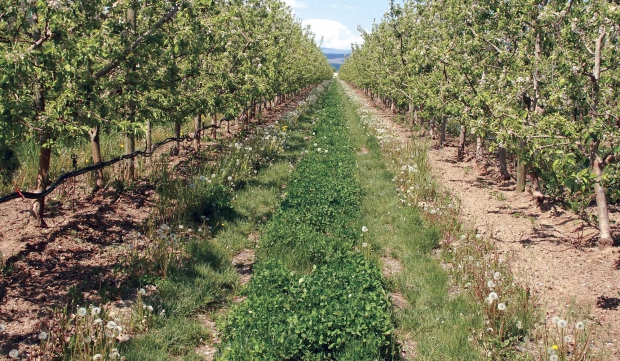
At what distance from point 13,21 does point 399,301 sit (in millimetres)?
5888

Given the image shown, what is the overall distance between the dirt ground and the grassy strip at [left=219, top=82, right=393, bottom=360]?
1.02 metres

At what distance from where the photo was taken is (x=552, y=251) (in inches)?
294

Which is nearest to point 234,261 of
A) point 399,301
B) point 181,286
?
point 181,286

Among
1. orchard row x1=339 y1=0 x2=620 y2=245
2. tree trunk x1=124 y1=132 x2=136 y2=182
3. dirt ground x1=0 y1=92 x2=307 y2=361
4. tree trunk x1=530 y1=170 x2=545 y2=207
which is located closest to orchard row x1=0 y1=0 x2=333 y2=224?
dirt ground x1=0 y1=92 x2=307 y2=361

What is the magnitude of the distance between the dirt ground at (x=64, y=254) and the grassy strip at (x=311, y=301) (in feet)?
3.34

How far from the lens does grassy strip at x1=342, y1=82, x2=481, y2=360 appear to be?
512 cm

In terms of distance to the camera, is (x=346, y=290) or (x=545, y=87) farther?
(x=545, y=87)

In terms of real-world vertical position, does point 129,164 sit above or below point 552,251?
above

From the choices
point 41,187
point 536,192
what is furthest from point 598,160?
point 41,187

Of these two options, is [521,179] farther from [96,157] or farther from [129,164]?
[96,157]

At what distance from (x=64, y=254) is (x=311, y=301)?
11.7 feet

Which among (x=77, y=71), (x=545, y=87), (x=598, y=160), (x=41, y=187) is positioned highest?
(x=545, y=87)

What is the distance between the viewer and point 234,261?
291 inches

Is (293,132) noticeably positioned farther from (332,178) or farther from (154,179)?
(154,179)
